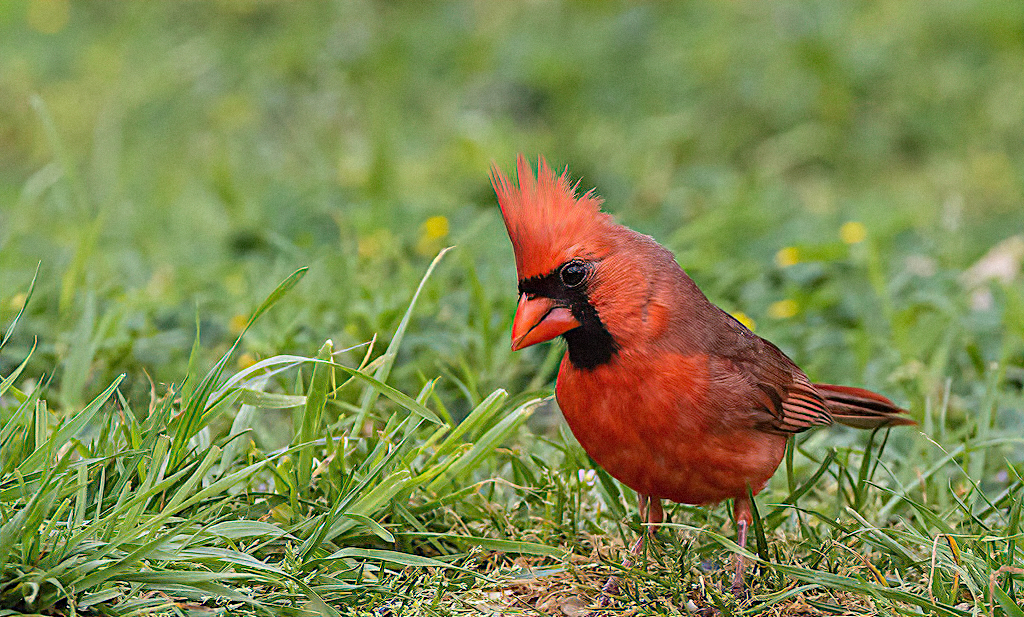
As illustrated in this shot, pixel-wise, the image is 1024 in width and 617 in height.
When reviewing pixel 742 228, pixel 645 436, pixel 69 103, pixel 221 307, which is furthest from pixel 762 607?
pixel 69 103

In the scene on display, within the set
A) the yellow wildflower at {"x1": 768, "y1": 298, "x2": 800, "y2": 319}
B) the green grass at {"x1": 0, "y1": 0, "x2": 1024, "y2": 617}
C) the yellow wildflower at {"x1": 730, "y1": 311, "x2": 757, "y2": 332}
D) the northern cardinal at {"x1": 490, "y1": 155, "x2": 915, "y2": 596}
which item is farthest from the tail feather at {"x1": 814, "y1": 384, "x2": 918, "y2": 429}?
the yellow wildflower at {"x1": 768, "y1": 298, "x2": 800, "y2": 319}

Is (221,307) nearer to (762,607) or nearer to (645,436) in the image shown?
(645,436)

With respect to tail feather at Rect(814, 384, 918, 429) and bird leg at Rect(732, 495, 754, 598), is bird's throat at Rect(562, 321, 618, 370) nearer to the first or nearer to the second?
bird leg at Rect(732, 495, 754, 598)

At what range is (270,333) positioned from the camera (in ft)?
12.1

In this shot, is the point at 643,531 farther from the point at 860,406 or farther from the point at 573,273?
the point at 860,406

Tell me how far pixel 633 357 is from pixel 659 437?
19 centimetres

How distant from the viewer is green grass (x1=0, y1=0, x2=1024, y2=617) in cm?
255

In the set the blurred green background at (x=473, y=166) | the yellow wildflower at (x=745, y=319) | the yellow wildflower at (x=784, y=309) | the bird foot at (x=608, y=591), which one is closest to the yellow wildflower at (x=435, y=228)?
the blurred green background at (x=473, y=166)

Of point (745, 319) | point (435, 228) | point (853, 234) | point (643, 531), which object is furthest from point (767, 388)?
point (853, 234)

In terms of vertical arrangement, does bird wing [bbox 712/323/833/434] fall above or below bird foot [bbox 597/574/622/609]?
above

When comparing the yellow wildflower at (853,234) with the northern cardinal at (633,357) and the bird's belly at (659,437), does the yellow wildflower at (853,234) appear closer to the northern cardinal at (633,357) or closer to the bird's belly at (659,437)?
the northern cardinal at (633,357)

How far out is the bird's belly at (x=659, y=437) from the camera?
2.54 meters

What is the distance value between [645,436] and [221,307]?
6.93 feet

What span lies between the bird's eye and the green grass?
35 centimetres
